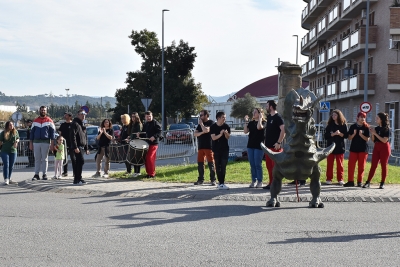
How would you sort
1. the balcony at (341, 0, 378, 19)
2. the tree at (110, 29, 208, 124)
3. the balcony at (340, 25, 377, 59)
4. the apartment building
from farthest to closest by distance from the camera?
the tree at (110, 29, 208, 124), the balcony at (341, 0, 378, 19), the balcony at (340, 25, 377, 59), the apartment building

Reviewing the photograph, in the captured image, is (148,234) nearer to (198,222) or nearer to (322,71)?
(198,222)

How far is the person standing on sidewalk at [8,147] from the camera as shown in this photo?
614 inches

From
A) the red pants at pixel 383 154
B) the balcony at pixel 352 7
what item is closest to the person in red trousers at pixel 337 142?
the red pants at pixel 383 154

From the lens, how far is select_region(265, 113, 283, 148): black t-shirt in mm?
13062

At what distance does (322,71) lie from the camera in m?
56.8

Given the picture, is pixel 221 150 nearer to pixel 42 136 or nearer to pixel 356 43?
pixel 42 136

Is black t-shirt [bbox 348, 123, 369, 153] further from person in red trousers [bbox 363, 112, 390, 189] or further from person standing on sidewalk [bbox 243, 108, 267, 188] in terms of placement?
person standing on sidewalk [bbox 243, 108, 267, 188]

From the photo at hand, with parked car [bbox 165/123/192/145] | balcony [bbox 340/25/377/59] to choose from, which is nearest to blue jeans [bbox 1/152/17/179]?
parked car [bbox 165/123/192/145]

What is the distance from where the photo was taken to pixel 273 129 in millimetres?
13164

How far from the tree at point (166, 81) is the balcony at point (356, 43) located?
1359 centimetres

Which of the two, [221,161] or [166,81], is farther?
[166,81]

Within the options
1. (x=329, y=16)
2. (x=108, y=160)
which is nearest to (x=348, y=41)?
(x=329, y=16)

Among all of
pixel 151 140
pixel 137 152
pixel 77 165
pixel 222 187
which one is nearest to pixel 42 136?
pixel 77 165

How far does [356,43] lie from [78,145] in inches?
1203
